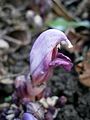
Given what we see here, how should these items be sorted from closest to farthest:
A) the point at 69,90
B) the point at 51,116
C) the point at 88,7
→ 1. the point at 51,116
2. the point at 69,90
3. the point at 88,7

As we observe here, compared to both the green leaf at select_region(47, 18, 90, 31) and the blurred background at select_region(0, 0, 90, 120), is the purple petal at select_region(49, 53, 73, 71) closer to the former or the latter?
the blurred background at select_region(0, 0, 90, 120)

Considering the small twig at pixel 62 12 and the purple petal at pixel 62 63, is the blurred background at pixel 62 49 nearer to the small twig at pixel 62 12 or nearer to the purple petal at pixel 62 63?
the small twig at pixel 62 12

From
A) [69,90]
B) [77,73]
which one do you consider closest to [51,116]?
[69,90]

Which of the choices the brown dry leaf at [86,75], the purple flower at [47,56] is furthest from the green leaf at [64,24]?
the purple flower at [47,56]

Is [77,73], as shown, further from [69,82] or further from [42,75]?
[42,75]

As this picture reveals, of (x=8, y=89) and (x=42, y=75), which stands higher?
(x=42, y=75)

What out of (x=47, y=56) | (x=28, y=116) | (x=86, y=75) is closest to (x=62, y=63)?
(x=47, y=56)

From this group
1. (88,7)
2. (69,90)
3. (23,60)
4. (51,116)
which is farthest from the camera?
(88,7)
